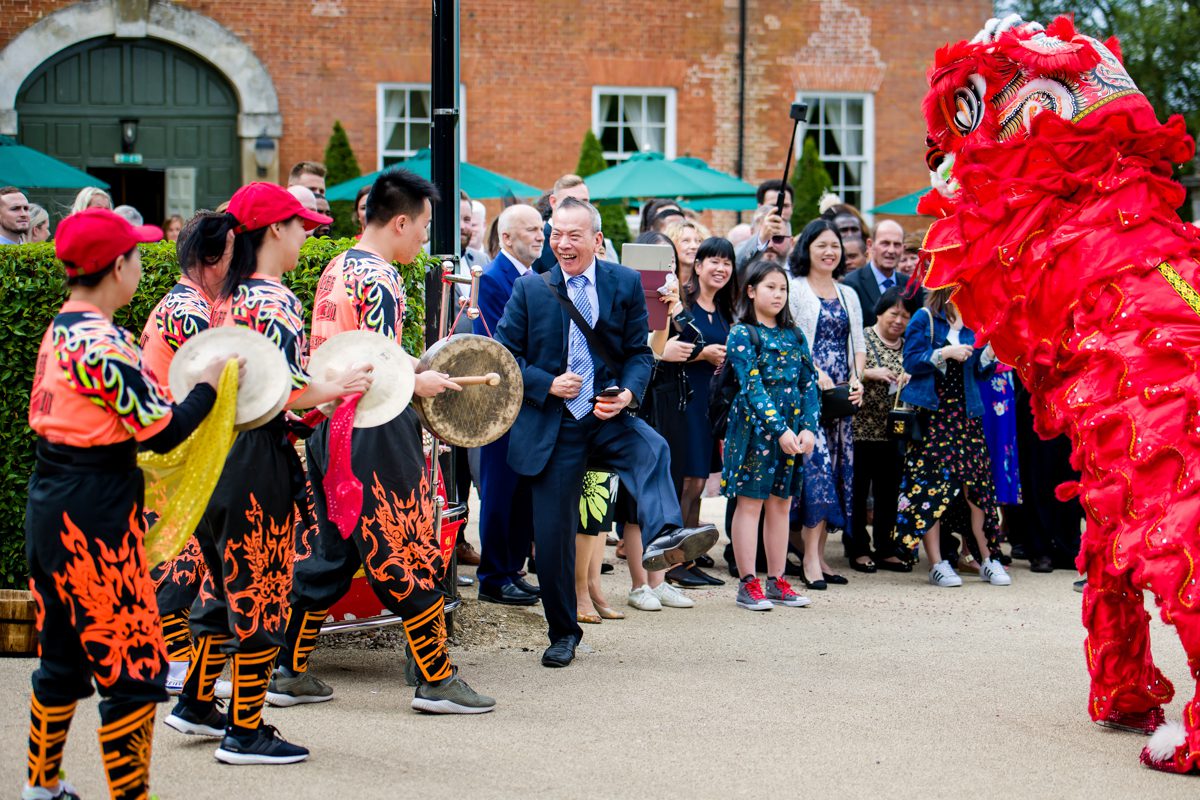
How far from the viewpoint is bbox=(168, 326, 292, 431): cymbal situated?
4.54m

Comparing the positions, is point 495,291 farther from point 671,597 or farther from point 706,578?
point 706,578

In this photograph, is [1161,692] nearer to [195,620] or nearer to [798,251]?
[195,620]

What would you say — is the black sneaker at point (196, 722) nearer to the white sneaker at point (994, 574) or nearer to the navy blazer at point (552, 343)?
the navy blazer at point (552, 343)

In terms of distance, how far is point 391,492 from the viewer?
5586 millimetres

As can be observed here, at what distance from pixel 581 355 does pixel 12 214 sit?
15.2 ft

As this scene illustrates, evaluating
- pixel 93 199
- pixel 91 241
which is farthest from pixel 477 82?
pixel 91 241

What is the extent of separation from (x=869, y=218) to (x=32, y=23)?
37.1 feet

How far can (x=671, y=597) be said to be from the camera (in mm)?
8109

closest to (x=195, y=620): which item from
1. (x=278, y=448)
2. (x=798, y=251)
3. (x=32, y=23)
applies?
(x=278, y=448)

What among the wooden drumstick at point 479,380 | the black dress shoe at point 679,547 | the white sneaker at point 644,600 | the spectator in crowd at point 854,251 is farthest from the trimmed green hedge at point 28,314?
the spectator in crowd at point 854,251

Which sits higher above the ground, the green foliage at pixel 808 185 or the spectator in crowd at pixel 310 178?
the green foliage at pixel 808 185

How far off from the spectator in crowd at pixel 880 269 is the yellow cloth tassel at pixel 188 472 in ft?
21.2

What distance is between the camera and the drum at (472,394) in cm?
573

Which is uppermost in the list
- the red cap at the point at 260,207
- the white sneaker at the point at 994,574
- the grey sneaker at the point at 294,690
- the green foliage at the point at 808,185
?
the green foliage at the point at 808,185
